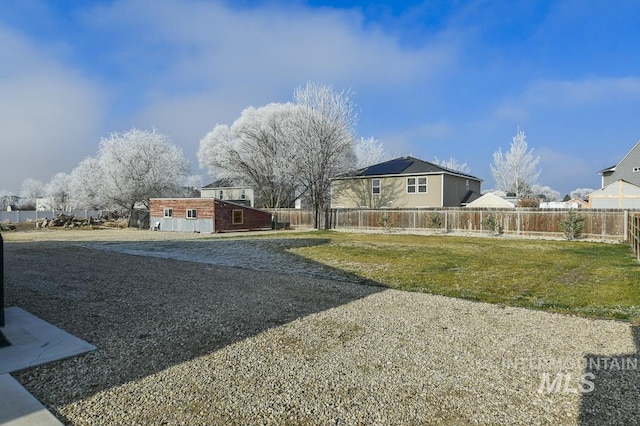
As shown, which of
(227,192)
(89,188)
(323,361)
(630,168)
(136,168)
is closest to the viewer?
(323,361)

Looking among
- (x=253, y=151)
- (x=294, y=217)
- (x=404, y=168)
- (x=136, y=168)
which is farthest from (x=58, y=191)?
(x=404, y=168)

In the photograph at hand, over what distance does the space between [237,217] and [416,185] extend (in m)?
14.0

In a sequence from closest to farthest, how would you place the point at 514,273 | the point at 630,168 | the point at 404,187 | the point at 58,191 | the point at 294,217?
the point at 514,273 < the point at 404,187 < the point at 294,217 < the point at 630,168 < the point at 58,191

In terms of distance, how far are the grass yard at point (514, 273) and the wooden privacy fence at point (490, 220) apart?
539 centimetres

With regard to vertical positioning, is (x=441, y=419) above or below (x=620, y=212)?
below

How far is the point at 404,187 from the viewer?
2994 centimetres

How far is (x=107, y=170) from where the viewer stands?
3822 centimetres

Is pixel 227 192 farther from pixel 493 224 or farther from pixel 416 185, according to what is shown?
pixel 493 224

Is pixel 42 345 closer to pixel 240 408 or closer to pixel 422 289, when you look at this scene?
pixel 240 408

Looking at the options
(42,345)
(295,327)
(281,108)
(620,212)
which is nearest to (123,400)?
(42,345)

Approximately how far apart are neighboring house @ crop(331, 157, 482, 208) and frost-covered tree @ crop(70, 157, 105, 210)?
80.1ft

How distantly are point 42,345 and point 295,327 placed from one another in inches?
114

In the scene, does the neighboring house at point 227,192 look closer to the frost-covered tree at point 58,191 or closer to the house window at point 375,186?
the house window at point 375,186

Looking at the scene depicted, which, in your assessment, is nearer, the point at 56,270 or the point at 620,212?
the point at 56,270
